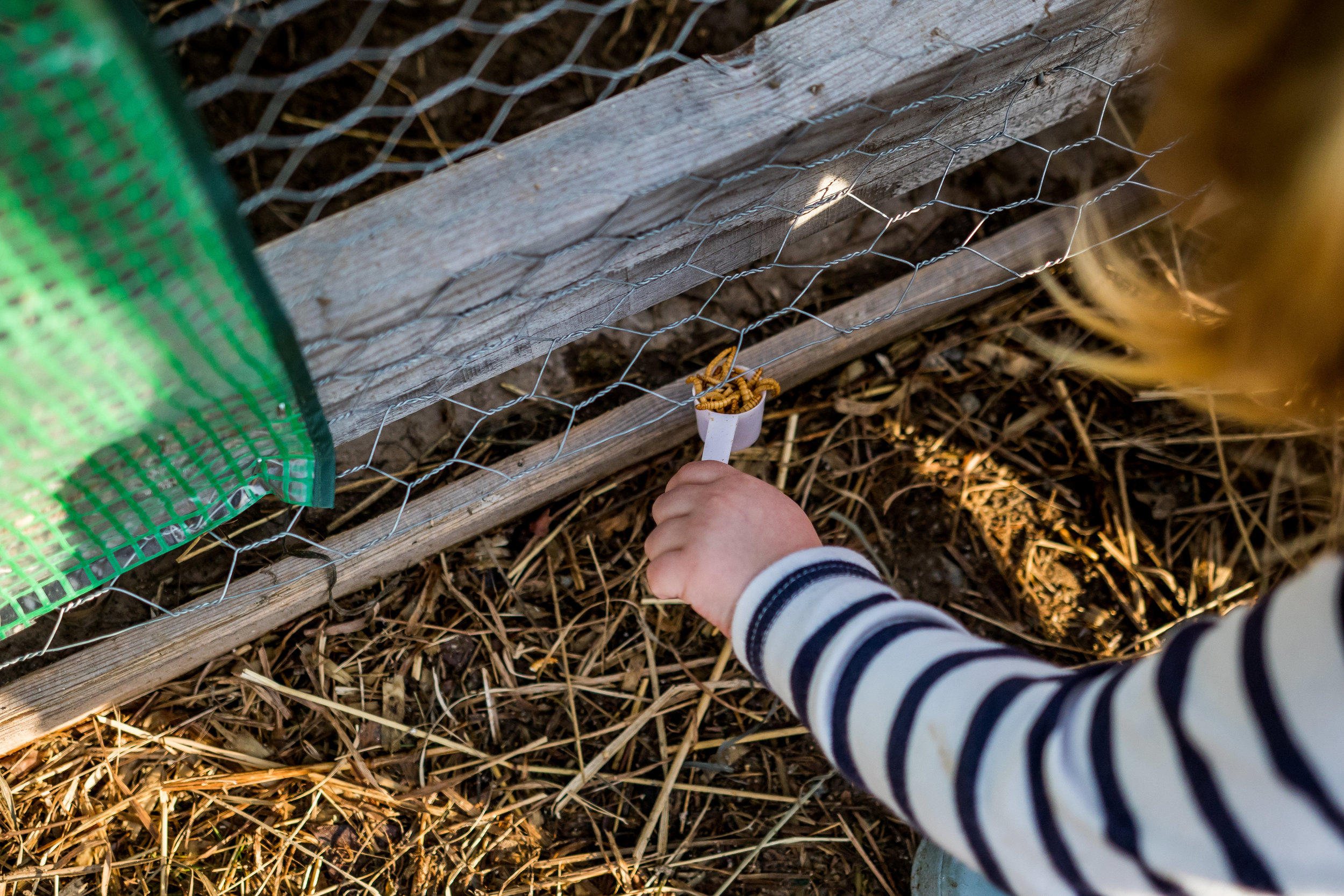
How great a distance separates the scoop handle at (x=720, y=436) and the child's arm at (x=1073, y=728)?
7.0 inches

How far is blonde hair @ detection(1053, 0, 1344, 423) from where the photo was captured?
612 mm

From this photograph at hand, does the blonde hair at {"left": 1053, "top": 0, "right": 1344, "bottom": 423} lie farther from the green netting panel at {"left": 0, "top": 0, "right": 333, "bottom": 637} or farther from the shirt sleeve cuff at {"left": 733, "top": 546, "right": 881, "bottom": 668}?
the green netting panel at {"left": 0, "top": 0, "right": 333, "bottom": 637}

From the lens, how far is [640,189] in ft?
2.37

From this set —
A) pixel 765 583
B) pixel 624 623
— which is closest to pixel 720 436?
pixel 765 583

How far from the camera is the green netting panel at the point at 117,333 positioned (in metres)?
0.55

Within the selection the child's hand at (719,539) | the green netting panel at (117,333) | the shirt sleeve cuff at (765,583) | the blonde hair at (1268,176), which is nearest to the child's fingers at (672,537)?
the child's hand at (719,539)

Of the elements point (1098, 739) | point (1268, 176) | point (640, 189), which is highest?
point (640, 189)

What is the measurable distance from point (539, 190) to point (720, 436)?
0.49m

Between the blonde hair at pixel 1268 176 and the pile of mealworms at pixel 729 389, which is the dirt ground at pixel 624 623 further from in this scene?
the blonde hair at pixel 1268 176

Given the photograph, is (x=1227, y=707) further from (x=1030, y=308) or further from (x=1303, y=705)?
(x=1030, y=308)

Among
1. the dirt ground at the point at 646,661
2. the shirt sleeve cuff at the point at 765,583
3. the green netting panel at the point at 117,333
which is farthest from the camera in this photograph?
the dirt ground at the point at 646,661

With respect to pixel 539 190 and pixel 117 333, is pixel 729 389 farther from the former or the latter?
pixel 117 333

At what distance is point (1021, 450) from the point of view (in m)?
1.43

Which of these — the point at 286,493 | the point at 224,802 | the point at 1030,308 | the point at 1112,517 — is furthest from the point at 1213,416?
the point at 224,802
